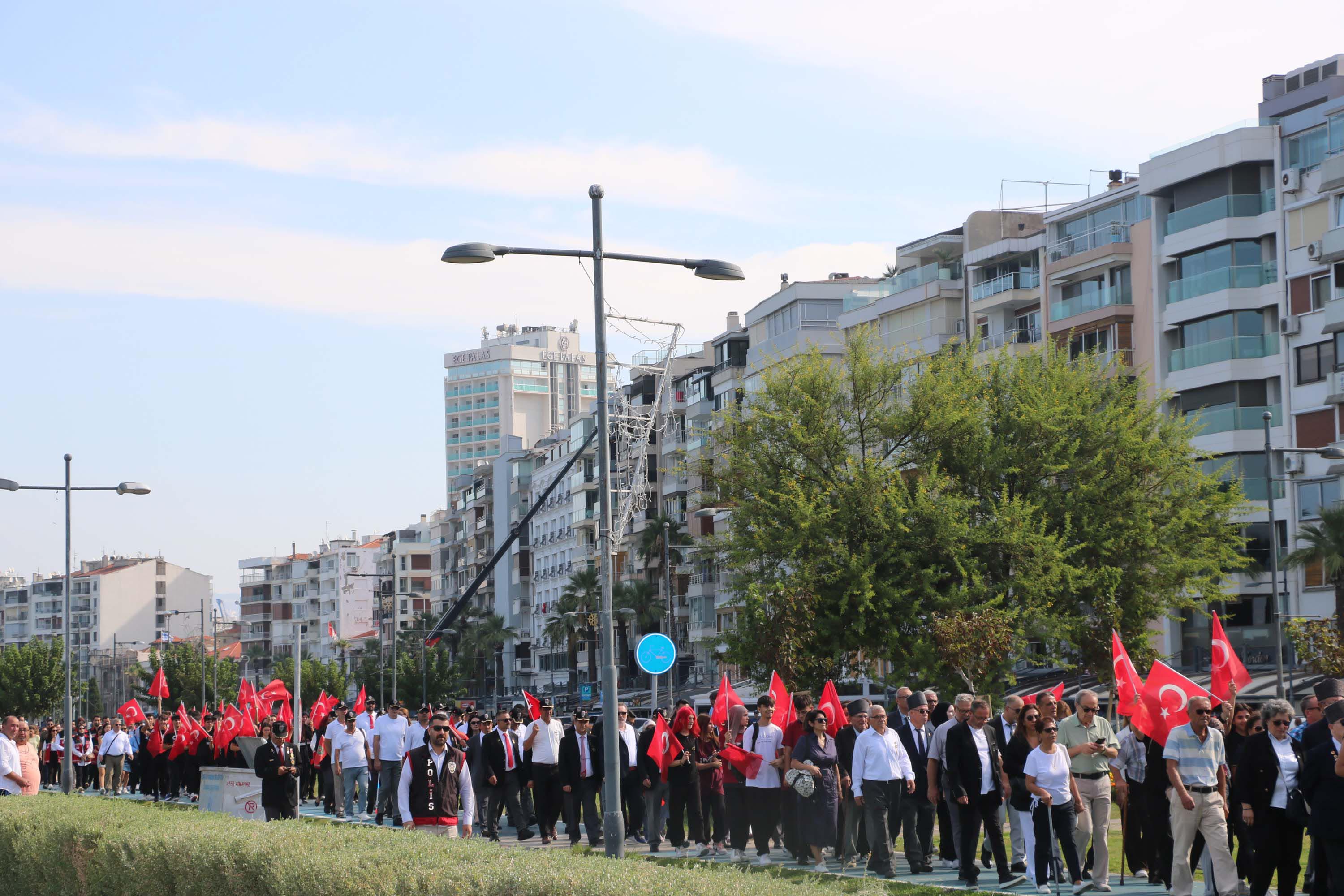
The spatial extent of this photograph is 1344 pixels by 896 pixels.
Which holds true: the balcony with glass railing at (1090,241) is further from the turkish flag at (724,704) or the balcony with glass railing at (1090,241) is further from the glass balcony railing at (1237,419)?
the turkish flag at (724,704)

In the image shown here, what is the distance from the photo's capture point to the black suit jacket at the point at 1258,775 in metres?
13.8

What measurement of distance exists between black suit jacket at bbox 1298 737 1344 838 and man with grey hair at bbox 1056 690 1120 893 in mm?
3375

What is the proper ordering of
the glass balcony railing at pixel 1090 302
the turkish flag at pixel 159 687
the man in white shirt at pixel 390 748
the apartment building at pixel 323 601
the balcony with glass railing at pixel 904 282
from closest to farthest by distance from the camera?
the man in white shirt at pixel 390 748 → the turkish flag at pixel 159 687 → the glass balcony railing at pixel 1090 302 → the balcony with glass railing at pixel 904 282 → the apartment building at pixel 323 601

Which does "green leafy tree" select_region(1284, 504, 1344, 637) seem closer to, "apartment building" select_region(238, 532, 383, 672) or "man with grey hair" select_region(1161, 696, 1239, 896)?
"man with grey hair" select_region(1161, 696, 1239, 896)

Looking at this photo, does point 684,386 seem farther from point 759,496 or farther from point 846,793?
point 846,793

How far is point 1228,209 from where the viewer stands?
59.0 m

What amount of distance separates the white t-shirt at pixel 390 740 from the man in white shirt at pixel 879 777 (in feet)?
34.4

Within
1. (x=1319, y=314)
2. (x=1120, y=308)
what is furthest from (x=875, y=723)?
(x=1120, y=308)

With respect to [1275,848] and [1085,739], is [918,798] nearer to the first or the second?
[1085,739]

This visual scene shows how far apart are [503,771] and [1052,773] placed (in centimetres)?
1130

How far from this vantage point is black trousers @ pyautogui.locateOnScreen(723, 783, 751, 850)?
66.2 ft

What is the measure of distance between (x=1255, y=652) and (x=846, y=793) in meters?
41.9

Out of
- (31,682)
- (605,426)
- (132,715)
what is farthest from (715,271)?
(31,682)

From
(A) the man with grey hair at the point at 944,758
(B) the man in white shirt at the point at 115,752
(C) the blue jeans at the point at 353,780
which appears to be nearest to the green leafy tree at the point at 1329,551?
(C) the blue jeans at the point at 353,780
